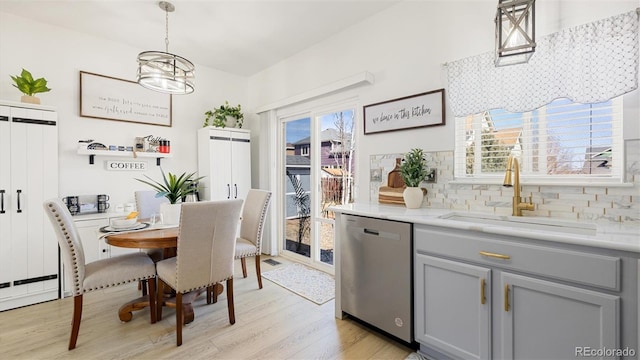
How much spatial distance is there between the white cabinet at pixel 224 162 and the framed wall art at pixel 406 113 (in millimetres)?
2053

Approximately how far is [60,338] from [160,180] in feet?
6.65

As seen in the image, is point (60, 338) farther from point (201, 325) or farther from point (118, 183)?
point (118, 183)

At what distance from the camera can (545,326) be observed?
4.41ft

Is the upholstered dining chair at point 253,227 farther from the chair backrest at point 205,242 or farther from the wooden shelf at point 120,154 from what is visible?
the wooden shelf at point 120,154

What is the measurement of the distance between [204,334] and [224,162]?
2.36 metres

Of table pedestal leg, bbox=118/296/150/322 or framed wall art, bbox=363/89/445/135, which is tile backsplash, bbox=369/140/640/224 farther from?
table pedestal leg, bbox=118/296/150/322

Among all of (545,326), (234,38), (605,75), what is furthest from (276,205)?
(605,75)

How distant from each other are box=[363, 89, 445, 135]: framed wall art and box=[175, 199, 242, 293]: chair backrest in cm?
152

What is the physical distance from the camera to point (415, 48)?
8.08 ft

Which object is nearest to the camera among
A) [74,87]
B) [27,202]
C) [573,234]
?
[573,234]

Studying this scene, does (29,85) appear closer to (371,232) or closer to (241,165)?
(241,165)

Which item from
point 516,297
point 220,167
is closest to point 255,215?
point 220,167

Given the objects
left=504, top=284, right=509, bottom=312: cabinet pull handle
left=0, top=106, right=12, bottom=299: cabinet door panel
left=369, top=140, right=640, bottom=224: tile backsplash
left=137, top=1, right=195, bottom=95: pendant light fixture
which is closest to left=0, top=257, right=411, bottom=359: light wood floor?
left=0, top=106, right=12, bottom=299: cabinet door panel

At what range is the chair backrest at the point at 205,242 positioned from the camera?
192 cm
